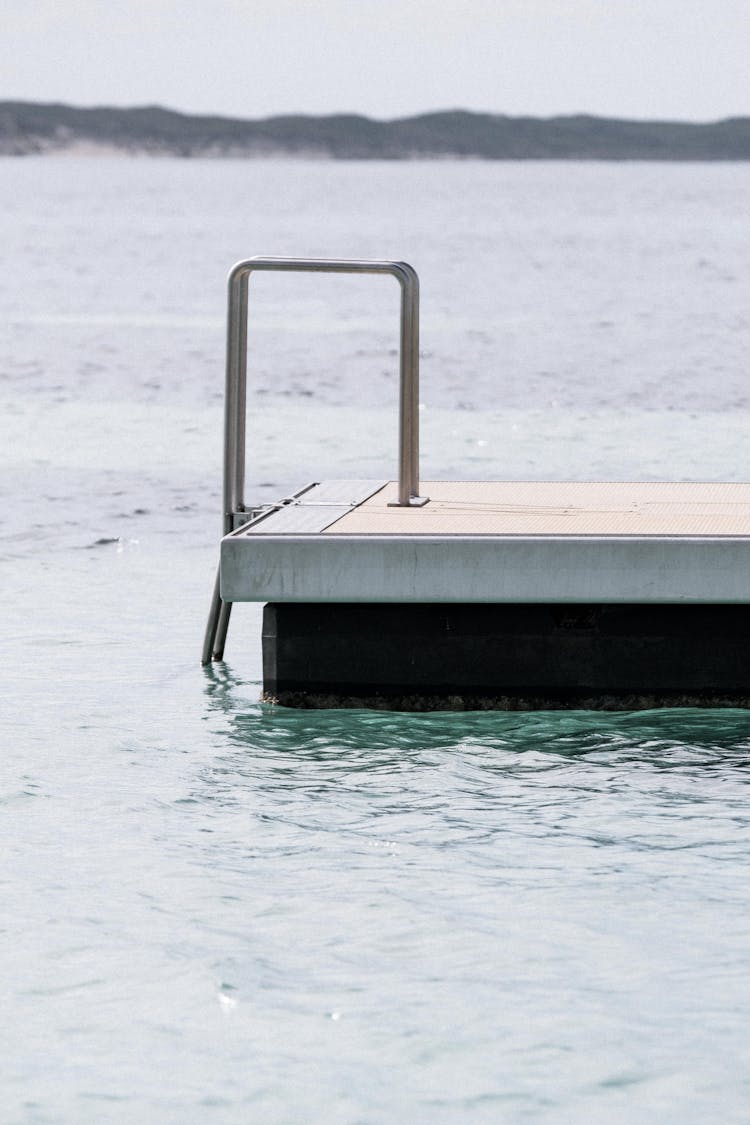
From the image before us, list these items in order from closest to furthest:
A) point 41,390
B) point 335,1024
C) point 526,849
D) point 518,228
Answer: point 335,1024 < point 526,849 < point 41,390 < point 518,228

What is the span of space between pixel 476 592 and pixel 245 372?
1391mm

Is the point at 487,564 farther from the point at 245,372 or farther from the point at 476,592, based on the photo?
the point at 245,372

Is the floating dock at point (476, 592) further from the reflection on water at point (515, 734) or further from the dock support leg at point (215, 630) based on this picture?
the dock support leg at point (215, 630)

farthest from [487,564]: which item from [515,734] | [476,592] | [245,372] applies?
[245,372]

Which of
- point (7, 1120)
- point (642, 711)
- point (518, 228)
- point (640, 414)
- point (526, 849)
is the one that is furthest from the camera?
point (518, 228)

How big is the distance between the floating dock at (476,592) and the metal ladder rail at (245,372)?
10mm

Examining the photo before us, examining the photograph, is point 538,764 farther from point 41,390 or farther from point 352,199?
point 352,199

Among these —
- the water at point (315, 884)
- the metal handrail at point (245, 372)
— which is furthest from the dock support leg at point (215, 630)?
the metal handrail at point (245, 372)

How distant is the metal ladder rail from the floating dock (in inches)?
0.4

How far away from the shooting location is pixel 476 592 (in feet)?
19.9

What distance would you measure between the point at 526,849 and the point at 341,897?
619 mm

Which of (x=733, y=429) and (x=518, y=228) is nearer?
(x=733, y=429)

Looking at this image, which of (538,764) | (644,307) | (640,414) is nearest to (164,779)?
(538,764)

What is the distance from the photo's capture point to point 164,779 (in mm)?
6086
